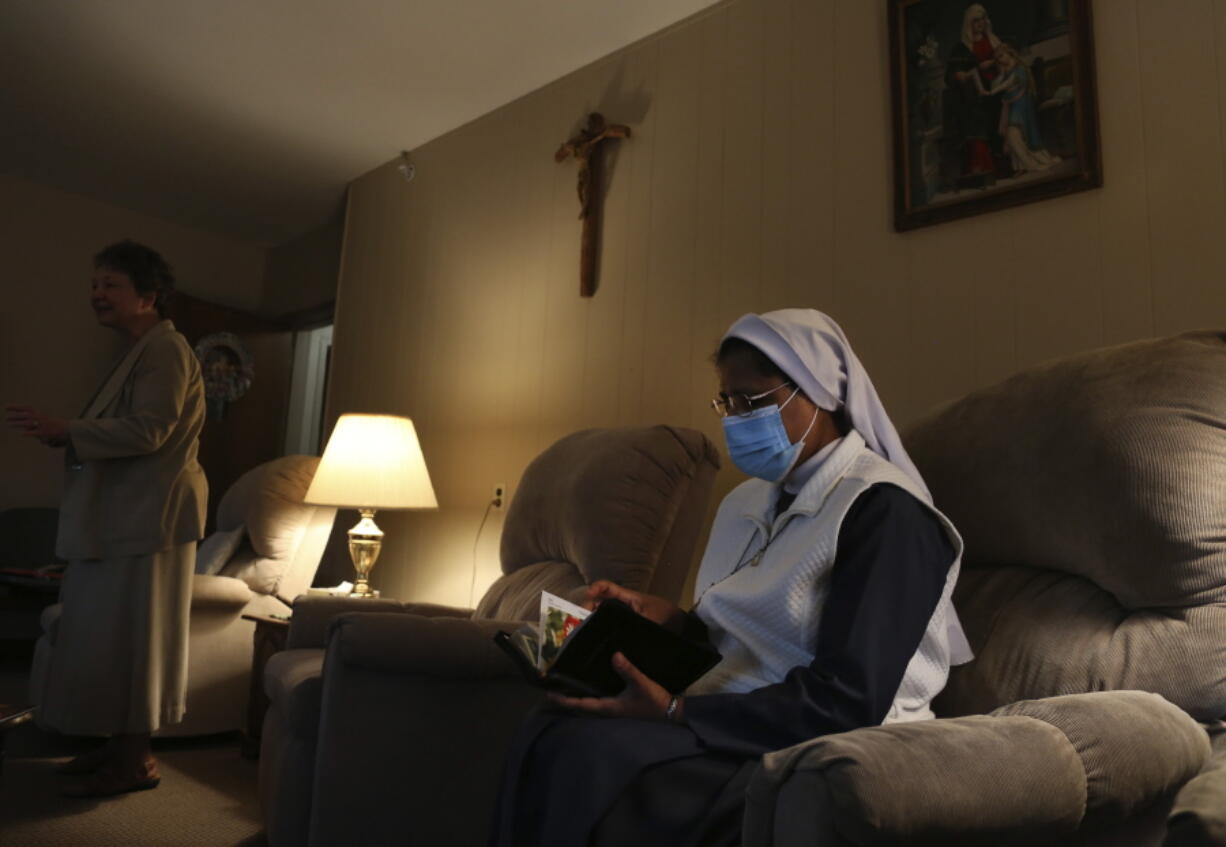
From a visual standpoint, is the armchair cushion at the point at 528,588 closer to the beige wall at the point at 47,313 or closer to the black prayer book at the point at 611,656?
the black prayer book at the point at 611,656

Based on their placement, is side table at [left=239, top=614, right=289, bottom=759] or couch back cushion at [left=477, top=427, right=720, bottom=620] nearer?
couch back cushion at [left=477, top=427, right=720, bottom=620]

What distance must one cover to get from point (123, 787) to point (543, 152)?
237 centimetres

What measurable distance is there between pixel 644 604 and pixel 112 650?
1.58 metres

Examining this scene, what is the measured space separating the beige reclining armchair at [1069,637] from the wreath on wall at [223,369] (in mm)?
4352

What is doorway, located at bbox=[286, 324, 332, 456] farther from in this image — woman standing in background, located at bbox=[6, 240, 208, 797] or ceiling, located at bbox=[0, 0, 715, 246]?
woman standing in background, located at bbox=[6, 240, 208, 797]

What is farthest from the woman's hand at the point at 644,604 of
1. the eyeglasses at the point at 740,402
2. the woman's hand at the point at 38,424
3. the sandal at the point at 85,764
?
the sandal at the point at 85,764

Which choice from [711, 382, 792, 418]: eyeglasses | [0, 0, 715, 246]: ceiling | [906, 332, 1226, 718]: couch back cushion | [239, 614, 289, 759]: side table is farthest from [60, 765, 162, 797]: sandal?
[0, 0, 715, 246]: ceiling

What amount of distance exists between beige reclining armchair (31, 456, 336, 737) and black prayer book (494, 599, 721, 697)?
220 centimetres

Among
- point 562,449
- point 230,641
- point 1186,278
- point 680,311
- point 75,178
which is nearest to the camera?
point 1186,278

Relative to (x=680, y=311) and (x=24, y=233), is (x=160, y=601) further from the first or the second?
(x=24, y=233)

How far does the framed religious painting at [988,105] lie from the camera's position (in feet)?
6.19

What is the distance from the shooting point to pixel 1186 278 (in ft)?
5.65

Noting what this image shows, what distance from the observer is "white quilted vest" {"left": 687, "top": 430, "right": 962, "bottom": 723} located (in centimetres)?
117

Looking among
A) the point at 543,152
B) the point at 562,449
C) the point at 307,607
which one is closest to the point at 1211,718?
the point at 562,449
